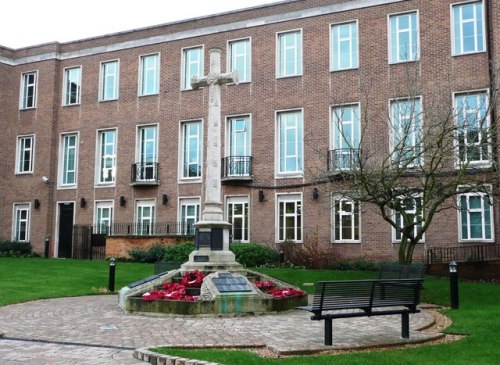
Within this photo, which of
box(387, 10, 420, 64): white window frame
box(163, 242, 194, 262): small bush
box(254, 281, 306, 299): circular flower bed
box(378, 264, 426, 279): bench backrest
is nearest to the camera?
box(378, 264, 426, 279): bench backrest

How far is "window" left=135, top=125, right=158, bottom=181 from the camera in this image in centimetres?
2894

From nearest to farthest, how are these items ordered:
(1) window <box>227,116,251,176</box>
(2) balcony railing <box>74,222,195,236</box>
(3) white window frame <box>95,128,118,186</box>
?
(1) window <box>227,116,251,176</box>, (2) balcony railing <box>74,222,195,236</box>, (3) white window frame <box>95,128,118,186</box>

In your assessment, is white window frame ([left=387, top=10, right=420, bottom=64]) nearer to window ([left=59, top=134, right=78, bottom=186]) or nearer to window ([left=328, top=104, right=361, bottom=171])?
window ([left=328, top=104, right=361, bottom=171])

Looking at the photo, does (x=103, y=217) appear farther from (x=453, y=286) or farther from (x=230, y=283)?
(x=453, y=286)

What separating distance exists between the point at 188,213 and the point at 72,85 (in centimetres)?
1038

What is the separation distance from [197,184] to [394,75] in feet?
33.2

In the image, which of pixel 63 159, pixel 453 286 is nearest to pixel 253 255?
pixel 453 286

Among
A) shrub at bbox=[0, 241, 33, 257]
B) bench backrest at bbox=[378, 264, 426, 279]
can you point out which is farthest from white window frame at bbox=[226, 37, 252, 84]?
bench backrest at bbox=[378, 264, 426, 279]

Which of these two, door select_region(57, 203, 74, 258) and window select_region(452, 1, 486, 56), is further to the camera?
door select_region(57, 203, 74, 258)

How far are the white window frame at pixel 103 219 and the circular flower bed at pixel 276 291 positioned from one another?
17.6 meters

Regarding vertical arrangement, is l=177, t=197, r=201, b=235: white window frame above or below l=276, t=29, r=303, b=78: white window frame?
below

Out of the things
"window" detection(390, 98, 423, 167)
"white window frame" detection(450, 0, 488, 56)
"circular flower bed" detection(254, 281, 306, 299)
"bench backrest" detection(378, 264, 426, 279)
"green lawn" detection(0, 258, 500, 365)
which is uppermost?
"white window frame" detection(450, 0, 488, 56)

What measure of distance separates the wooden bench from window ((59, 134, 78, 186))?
81.2ft

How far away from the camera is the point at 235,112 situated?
27.3 metres
